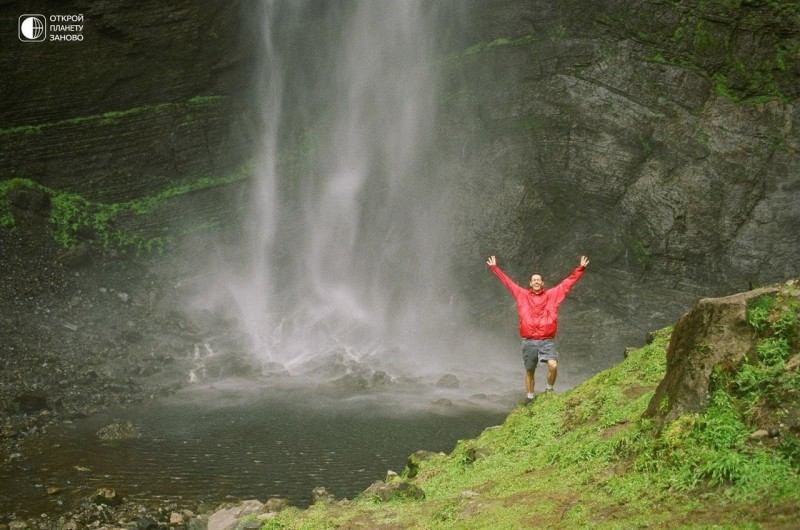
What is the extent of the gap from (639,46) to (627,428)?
78.1ft

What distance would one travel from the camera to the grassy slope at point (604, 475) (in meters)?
5.09

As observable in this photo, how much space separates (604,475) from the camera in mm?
6445

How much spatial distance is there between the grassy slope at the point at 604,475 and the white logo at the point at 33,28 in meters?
25.1

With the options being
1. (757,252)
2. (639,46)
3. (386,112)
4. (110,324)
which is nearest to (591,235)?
(757,252)

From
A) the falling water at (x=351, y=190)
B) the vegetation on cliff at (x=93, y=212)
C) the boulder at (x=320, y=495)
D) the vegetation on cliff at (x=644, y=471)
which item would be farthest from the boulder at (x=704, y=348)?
the vegetation on cliff at (x=93, y=212)

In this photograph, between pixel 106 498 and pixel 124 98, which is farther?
pixel 124 98

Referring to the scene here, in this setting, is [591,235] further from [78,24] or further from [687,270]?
[78,24]

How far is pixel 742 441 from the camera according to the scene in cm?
547

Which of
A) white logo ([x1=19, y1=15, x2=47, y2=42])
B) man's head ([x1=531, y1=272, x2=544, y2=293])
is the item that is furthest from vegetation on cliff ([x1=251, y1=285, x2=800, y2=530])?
white logo ([x1=19, y1=15, x2=47, y2=42])

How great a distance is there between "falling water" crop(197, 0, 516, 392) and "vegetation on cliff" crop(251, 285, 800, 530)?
62.0 feet

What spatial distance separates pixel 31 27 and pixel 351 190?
14213 millimetres

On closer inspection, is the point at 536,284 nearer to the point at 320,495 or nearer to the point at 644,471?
the point at 320,495

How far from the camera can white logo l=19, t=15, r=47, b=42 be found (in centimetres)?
2669

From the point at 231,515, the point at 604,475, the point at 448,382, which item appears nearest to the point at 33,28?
the point at 448,382
